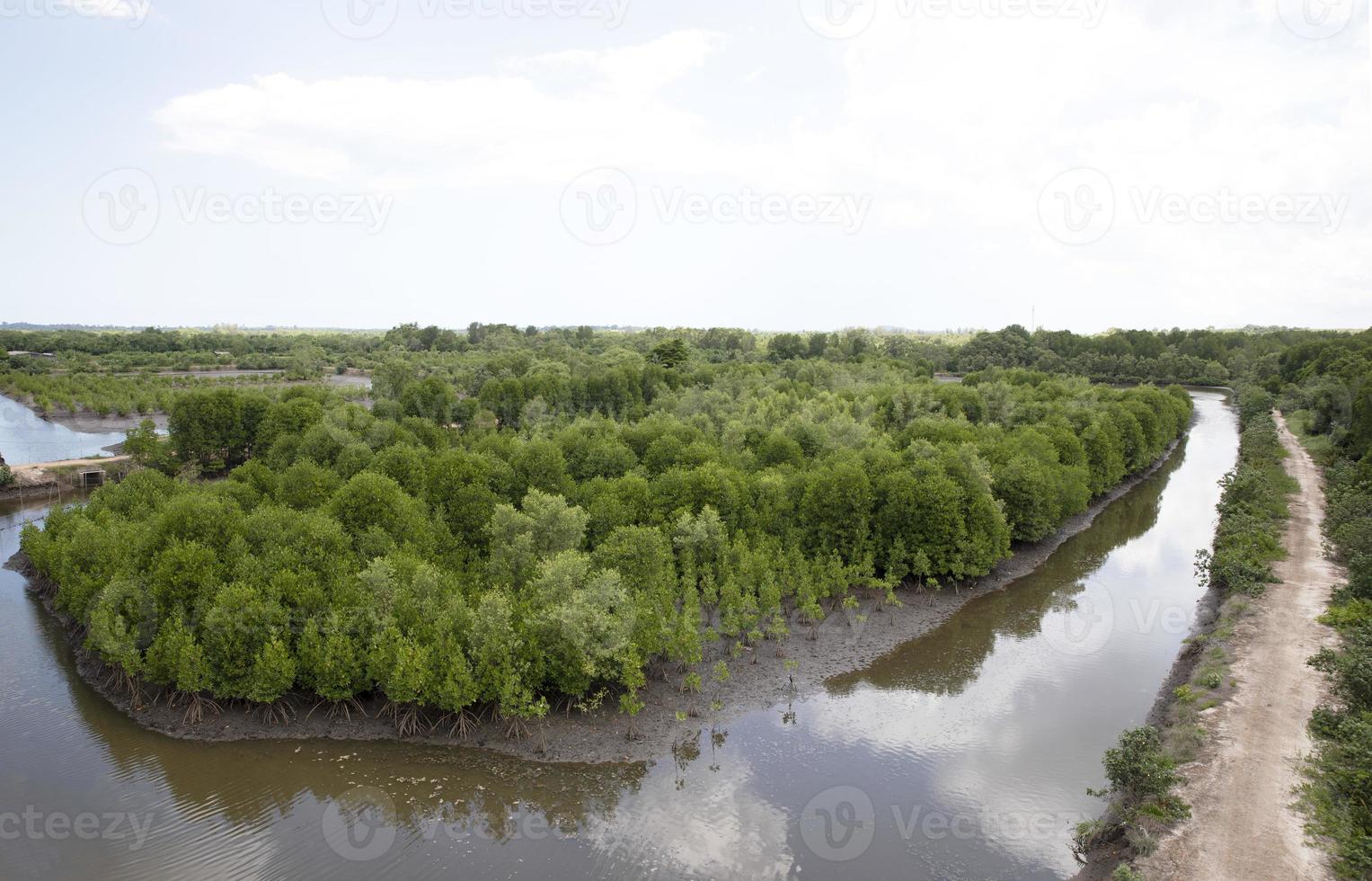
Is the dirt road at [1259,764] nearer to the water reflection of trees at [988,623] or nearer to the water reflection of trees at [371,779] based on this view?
the water reflection of trees at [988,623]

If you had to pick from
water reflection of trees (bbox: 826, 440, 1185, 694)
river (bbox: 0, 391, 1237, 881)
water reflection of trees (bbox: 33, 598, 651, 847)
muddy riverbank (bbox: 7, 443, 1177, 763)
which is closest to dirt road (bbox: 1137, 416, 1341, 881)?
river (bbox: 0, 391, 1237, 881)

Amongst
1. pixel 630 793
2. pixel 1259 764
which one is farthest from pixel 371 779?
pixel 1259 764

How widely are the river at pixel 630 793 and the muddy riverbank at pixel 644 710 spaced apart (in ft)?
2.06

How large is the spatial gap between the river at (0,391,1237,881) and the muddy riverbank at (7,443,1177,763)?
2.06 ft

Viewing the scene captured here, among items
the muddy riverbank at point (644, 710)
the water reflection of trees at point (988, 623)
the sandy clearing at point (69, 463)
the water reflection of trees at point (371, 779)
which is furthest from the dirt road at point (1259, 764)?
the sandy clearing at point (69, 463)

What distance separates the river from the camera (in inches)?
896

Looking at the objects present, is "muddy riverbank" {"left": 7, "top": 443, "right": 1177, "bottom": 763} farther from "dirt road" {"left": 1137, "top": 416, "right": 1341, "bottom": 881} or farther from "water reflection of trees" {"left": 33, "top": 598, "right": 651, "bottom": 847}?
"dirt road" {"left": 1137, "top": 416, "right": 1341, "bottom": 881}

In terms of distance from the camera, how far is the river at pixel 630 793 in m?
22.8

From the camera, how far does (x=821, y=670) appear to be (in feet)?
115

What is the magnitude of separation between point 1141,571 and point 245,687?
178ft

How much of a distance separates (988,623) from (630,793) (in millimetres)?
24810

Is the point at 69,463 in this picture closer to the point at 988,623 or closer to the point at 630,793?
the point at 630,793

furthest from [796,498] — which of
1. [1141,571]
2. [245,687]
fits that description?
[245,687]

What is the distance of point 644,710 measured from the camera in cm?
3050
